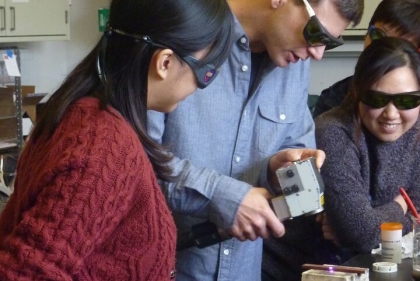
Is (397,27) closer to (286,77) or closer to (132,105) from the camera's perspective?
(286,77)

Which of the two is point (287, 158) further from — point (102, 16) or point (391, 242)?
point (102, 16)

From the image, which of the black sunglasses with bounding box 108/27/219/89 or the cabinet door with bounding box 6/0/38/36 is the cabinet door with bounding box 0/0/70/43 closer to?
the cabinet door with bounding box 6/0/38/36

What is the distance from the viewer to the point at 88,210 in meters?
1.04

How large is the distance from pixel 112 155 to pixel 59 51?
3390mm

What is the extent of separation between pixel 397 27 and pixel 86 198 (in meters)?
1.72

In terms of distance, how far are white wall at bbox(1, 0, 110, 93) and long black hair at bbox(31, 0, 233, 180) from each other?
9.75 ft

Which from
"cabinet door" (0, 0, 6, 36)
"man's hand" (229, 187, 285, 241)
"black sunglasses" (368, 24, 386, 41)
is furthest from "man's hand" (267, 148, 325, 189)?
"cabinet door" (0, 0, 6, 36)

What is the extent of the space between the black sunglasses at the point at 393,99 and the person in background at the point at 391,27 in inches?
14.5

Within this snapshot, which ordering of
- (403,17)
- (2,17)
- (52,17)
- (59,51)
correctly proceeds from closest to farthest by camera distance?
1. (403,17)
2. (2,17)
3. (52,17)
4. (59,51)

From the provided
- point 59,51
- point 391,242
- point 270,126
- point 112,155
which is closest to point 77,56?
point 59,51

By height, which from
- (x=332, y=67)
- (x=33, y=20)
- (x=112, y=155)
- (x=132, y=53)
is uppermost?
(x=132, y=53)

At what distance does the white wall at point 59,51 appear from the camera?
4176 mm

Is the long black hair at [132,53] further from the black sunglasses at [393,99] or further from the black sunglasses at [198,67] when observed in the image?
the black sunglasses at [393,99]

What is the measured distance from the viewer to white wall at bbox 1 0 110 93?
164 inches
